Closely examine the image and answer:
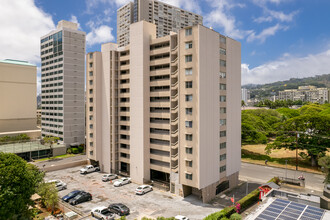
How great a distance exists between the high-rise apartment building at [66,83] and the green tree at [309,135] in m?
70.7

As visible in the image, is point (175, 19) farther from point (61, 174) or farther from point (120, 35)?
point (61, 174)

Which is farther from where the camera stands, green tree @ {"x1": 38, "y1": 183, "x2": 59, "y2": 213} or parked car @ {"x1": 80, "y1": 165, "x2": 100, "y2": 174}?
parked car @ {"x1": 80, "y1": 165, "x2": 100, "y2": 174}

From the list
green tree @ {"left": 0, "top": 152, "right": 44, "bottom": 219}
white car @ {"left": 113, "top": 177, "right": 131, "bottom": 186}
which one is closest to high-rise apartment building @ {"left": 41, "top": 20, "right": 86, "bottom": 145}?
white car @ {"left": 113, "top": 177, "right": 131, "bottom": 186}

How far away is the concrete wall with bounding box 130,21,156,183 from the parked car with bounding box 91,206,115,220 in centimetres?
1380

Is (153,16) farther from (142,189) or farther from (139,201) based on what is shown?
(139,201)

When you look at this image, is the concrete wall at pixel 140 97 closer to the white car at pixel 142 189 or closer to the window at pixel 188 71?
the white car at pixel 142 189

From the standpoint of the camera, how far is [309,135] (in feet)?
201

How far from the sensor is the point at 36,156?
71.7 metres

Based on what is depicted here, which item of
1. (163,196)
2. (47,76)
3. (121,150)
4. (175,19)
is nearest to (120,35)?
(175,19)

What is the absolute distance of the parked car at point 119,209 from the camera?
3584 centimetres

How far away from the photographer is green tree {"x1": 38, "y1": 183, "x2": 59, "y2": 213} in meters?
36.5

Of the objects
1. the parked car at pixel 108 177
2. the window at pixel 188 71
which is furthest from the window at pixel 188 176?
the parked car at pixel 108 177

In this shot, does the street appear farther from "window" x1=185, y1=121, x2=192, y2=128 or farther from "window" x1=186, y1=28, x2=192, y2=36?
"window" x1=186, y1=28, x2=192, y2=36

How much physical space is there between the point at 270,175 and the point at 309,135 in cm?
1677
